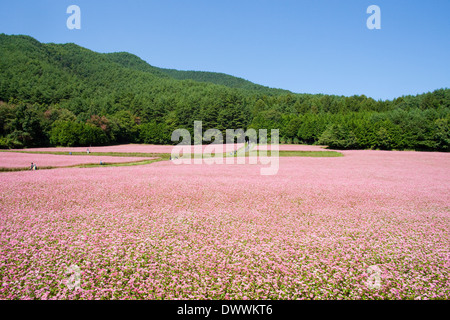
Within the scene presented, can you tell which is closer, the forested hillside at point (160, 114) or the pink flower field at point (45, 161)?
the pink flower field at point (45, 161)

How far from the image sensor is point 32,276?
25.5 ft

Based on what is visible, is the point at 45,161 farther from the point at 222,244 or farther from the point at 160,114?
the point at 160,114

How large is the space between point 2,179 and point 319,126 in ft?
340

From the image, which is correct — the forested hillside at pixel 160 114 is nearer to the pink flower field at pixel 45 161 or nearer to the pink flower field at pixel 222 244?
the pink flower field at pixel 45 161

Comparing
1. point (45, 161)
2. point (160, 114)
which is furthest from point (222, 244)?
point (160, 114)

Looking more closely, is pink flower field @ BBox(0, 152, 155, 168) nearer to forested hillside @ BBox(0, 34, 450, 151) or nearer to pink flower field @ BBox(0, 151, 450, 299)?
pink flower field @ BBox(0, 151, 450, 299)

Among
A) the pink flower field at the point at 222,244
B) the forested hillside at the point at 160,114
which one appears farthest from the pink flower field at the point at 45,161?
the forested hillside at the point at 160,114

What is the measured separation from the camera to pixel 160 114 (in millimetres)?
128250

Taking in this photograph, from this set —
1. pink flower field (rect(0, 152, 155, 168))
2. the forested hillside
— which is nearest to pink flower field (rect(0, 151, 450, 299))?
pink flower field (rect(0, 152, 155, 168))

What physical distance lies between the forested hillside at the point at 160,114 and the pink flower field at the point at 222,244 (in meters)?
71.5

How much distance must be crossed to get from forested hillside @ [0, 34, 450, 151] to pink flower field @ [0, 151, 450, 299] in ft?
235

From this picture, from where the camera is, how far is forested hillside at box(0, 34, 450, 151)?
3270 inches

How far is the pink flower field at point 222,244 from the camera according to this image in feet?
24.3

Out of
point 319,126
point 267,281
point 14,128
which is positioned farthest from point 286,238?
point 319,126
